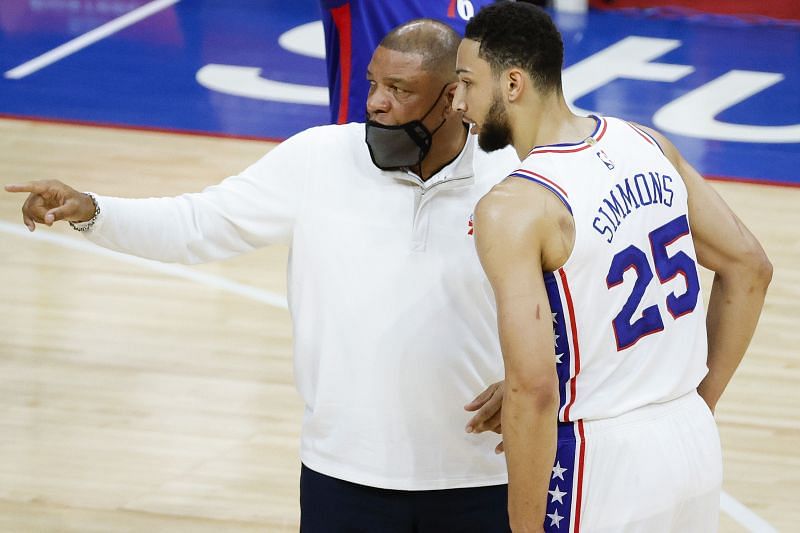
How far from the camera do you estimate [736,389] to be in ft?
18.3

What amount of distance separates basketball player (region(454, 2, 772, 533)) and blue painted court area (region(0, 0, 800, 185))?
5.61 metres

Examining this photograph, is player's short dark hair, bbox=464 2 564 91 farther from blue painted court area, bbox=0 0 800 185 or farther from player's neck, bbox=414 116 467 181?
blue painted court area, bbox=0 0 800 185

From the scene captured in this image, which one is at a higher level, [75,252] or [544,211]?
[544,211]

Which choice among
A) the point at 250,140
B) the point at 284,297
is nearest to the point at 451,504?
the point at 284,297

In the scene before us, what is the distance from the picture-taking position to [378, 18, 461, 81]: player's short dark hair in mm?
3055

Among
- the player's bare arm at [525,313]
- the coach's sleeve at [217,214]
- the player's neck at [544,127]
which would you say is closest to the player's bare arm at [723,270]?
the player's neck at [544,127]

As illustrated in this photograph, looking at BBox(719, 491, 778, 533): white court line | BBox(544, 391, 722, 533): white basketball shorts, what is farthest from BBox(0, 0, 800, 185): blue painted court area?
BBox(544, 391, 722, 533): white basketball shorts

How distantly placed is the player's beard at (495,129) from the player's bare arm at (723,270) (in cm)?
38

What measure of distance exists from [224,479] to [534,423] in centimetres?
243

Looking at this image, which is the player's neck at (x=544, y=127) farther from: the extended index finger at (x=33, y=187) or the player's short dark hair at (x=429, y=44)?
the extended index finger at (x=33, y=187)

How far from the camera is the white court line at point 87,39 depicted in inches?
398

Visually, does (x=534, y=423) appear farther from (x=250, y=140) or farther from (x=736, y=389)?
(x=250, y=140)

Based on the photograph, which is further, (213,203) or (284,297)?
(284,297)

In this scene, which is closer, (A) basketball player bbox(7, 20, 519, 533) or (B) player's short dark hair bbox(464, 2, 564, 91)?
(B) player's short dark hair bbox(464, 2, 564, 91)
